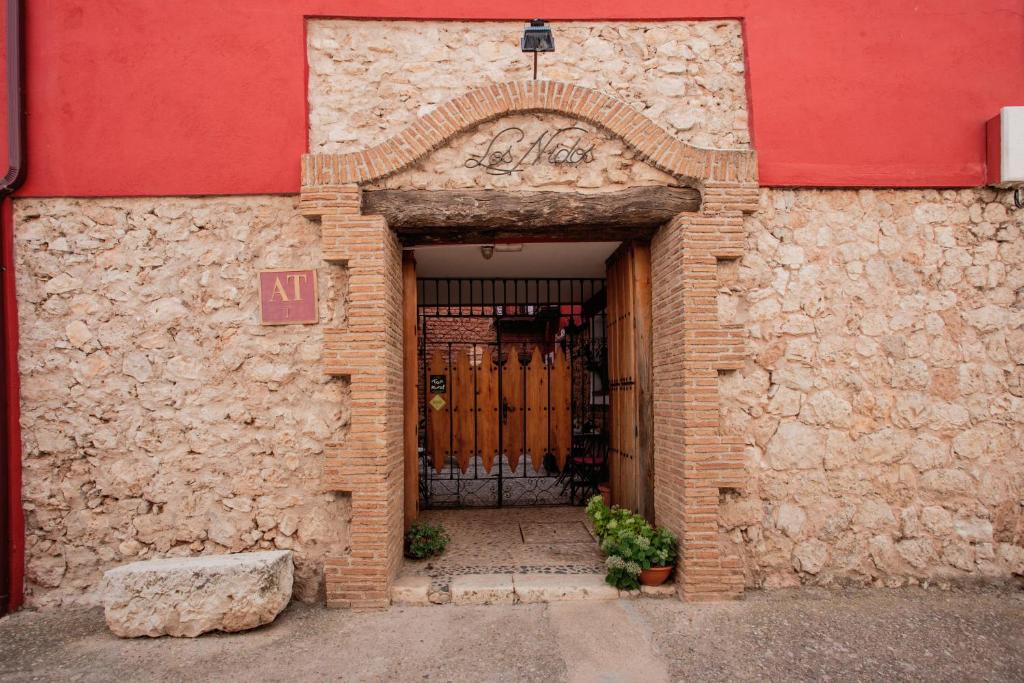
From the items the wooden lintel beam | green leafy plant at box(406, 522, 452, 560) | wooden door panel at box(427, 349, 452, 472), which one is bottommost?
green leafy plant at box(406, 522, 452, 560)

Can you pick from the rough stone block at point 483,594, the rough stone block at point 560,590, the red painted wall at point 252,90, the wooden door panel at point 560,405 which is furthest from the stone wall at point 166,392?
the wooden door panel at point 560,405

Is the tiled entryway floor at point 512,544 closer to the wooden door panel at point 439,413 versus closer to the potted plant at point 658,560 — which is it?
the potted plant at point 658,560

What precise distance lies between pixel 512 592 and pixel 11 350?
4260 millimetres

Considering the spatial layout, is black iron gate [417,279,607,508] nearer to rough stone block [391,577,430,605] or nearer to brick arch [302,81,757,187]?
rough stone block [391,577,430,605]

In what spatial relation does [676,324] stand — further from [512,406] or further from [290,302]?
[512,406]

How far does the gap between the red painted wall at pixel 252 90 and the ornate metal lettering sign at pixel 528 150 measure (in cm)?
85

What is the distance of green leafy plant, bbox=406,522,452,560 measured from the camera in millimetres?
4945

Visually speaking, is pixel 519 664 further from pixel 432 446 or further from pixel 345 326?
pixel 432 446

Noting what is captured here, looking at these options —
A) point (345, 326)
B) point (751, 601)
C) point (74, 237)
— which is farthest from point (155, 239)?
point (751, 601)

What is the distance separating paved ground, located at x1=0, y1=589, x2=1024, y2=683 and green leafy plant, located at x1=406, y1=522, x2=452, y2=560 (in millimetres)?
745

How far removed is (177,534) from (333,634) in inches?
60.1

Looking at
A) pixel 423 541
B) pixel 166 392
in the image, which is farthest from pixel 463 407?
pixel 166 392

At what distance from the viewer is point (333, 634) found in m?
3.84

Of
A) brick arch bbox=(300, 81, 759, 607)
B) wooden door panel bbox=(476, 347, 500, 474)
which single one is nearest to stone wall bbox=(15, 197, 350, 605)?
brick arch bbox=(300, 81, 759, 607)
